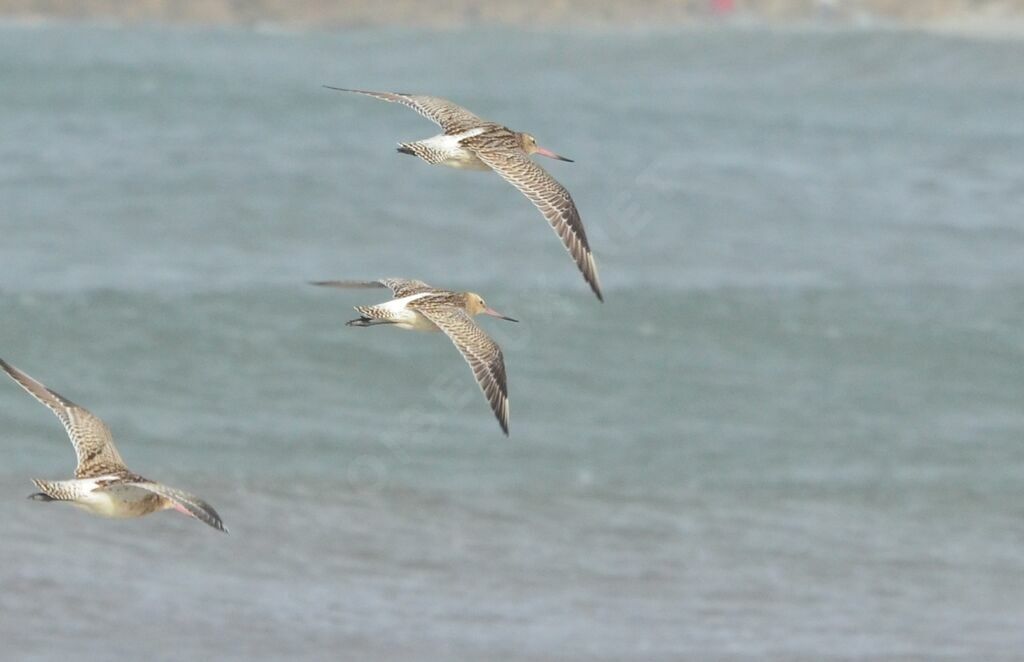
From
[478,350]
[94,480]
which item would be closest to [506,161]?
[478,350]

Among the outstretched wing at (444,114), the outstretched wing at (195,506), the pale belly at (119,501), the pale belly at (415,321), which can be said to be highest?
the outstretched wing at (444,114)

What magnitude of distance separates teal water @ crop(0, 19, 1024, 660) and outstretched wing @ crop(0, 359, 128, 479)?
2140mm

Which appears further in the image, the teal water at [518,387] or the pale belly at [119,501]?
the teal water at [518,387]

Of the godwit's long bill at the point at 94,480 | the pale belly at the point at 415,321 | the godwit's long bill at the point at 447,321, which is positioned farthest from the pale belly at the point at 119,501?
the pale belly at the point at 415,321

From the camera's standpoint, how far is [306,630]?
8047 mm

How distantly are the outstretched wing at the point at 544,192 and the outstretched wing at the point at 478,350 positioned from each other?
0.38 metres

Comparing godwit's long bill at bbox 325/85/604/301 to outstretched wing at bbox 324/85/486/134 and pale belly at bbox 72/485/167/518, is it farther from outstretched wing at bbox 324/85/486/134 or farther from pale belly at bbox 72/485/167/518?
pale belly at bbox 72/485/167/518

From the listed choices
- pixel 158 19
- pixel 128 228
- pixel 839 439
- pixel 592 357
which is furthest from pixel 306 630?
pixel 158 19

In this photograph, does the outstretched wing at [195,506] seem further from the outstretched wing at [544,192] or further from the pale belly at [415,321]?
the outstretched wing at [544,192]

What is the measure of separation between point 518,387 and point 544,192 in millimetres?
6845

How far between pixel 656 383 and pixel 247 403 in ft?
9.16

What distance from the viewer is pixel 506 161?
246 inches

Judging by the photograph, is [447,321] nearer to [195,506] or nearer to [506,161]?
[506,161]

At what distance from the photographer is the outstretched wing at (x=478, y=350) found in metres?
5.63
